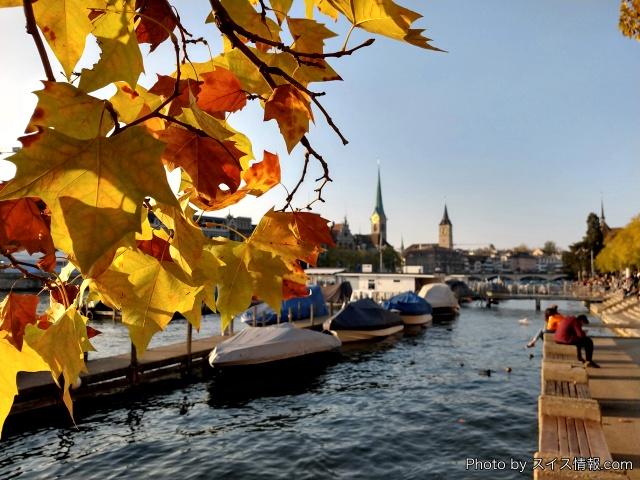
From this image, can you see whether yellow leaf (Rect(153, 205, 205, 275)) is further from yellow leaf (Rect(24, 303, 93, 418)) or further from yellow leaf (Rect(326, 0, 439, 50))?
yellow leaf (Rect(326, 0, 439, 50))

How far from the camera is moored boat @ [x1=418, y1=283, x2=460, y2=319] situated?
147ft

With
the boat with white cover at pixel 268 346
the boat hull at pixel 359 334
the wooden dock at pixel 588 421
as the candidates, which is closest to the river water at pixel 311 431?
the boat with white cover at pixel 268 346

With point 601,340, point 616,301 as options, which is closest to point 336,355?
point 601,340

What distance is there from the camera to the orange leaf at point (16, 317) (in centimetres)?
90

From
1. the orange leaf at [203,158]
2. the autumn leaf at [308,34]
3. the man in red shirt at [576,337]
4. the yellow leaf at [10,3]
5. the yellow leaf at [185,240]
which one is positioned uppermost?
the autumn leaf at [308,34]

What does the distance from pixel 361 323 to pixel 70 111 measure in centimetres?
2920

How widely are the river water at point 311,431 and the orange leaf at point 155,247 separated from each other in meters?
11.4

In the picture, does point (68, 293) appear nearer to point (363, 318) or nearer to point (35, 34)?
point (35, 34)

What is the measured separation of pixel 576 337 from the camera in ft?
44.2

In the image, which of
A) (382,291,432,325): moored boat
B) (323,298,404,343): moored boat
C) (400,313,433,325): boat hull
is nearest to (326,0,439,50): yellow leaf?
(323,298,404,343): moored boat

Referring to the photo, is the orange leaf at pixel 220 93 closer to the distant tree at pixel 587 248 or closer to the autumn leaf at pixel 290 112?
the autumn leaf at pixel 290 112

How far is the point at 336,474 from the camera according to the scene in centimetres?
1102

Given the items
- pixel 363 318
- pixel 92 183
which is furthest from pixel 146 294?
pixel 363 318

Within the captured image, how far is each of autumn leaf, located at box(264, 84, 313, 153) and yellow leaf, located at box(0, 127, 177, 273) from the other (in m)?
0.41
